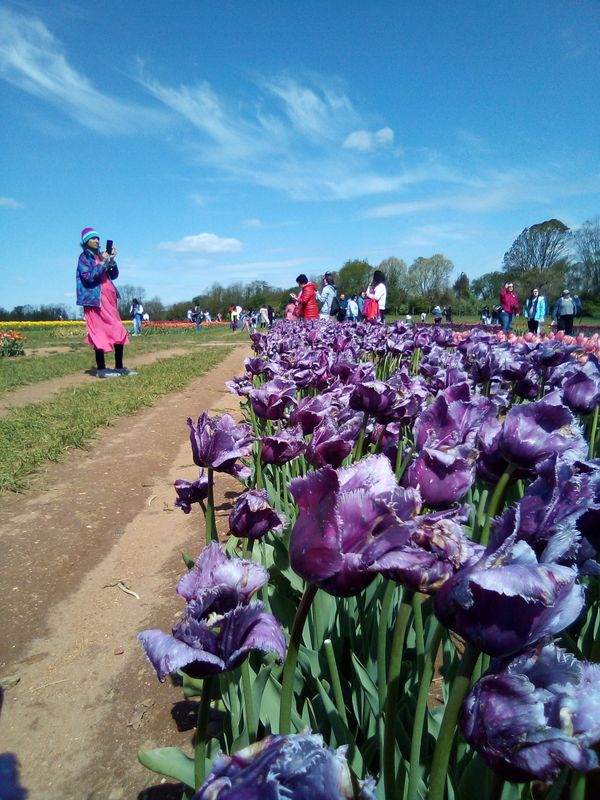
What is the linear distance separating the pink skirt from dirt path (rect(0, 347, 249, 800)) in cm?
448

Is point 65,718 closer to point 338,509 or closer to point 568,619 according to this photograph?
point 338,509

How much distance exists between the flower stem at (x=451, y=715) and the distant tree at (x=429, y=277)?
72805 millimetres

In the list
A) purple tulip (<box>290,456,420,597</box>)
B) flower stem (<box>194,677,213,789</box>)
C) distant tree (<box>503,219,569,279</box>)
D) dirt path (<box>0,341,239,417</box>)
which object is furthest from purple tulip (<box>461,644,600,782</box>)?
distant tree (<box>503,219,569,279</box>)

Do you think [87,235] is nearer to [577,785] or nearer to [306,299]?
[306,299]

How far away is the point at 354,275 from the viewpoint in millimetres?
79750

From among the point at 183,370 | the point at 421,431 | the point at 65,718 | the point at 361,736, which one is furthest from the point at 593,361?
the point at 183,370

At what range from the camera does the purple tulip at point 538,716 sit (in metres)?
0.62

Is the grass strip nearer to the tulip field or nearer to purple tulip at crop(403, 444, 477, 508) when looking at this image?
the tulip field

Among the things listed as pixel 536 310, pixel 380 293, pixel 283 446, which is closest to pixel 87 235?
pixel 380 293

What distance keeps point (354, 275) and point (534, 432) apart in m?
81.2

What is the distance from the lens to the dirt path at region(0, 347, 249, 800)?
159cm

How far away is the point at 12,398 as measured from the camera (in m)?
7.90

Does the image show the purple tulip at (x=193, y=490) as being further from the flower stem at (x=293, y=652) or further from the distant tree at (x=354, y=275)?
the distant tree at (x=354, y=275)

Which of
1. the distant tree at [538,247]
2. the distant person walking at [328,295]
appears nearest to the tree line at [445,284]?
the distant tree at [538,247]
